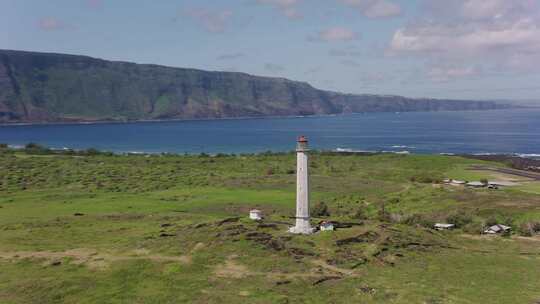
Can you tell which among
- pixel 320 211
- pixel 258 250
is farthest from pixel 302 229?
pixel 320 211

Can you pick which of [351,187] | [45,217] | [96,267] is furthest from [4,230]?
[351,187]

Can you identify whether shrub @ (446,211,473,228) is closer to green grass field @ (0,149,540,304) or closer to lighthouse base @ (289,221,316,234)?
green grass field @ (0,149,540,304)

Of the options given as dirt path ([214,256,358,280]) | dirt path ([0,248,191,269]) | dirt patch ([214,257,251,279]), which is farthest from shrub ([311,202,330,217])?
dirt path ([0,248,191,269])

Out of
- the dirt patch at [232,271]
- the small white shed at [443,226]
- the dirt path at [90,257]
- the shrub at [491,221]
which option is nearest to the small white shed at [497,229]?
the shrub at [491,221]

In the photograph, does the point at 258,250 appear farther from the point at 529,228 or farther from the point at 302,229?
the point at 529,228

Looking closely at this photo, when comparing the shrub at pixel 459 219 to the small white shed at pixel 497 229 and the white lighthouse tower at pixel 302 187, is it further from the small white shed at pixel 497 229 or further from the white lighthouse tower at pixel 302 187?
the white lighthouse tower at pixel 302 187

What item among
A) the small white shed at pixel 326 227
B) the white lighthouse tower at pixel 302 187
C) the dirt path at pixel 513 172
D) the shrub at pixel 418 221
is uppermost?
the white lighthouse tower at pixel 302 187

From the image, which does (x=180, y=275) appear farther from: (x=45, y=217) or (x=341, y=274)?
(x=45, y=217)
